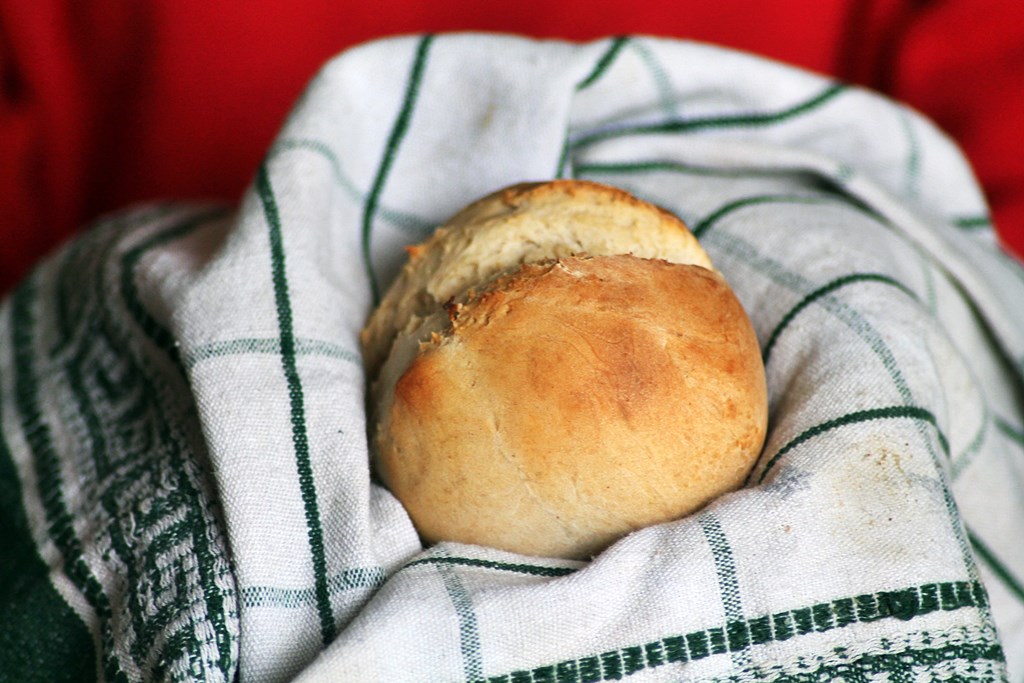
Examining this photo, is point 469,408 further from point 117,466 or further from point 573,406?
point 117,466

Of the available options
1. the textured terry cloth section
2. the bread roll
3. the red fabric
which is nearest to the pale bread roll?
the bread roll

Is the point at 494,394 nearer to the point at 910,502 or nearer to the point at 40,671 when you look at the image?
the point at 910,502

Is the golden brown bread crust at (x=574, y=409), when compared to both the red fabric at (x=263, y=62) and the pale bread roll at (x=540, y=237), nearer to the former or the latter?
the pale bread roll at (x=540, y=237)

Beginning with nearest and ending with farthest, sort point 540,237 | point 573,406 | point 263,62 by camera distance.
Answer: point 573,406
point 540,237
point 263,62

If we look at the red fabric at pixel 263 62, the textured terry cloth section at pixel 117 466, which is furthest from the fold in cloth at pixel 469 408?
the red fabric at pixel 263 62

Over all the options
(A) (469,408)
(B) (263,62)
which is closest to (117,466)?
(A) (469,408)

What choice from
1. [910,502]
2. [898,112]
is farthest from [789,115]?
[910,502]
